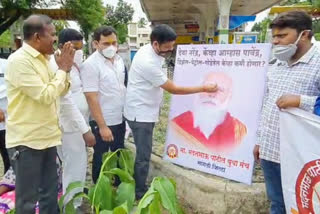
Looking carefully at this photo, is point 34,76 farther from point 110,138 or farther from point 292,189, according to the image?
point 292,189

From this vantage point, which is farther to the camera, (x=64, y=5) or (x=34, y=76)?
(x=64, y=5)

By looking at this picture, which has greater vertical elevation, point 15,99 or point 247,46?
point 247,46

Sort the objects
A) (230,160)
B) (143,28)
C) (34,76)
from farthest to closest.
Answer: (143,28) → (230,160) → (34,76)

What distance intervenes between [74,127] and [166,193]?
3.19ft

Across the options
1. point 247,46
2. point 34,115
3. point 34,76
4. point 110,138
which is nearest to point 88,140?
point 110,138

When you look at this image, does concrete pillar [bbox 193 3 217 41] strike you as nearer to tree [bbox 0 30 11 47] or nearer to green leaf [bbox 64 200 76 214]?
green leaf [bbox 64 200 76 214]

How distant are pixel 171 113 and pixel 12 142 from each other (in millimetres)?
1491

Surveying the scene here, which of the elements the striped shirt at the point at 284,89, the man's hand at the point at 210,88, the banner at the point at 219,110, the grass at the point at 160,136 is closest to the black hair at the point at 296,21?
the striped shirt at the point at 284,89

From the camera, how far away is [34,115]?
85.9 inches

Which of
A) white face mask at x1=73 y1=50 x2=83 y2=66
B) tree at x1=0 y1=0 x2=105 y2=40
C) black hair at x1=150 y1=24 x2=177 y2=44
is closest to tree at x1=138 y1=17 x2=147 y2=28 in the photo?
tree at x1=0 y1=0 x2=105 y2=40

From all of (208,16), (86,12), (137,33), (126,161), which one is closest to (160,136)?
(126,161)

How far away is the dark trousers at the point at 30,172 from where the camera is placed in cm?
220

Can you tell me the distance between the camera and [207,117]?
2990 millimetres

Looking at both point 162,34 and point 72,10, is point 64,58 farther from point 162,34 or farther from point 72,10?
point 72,10
